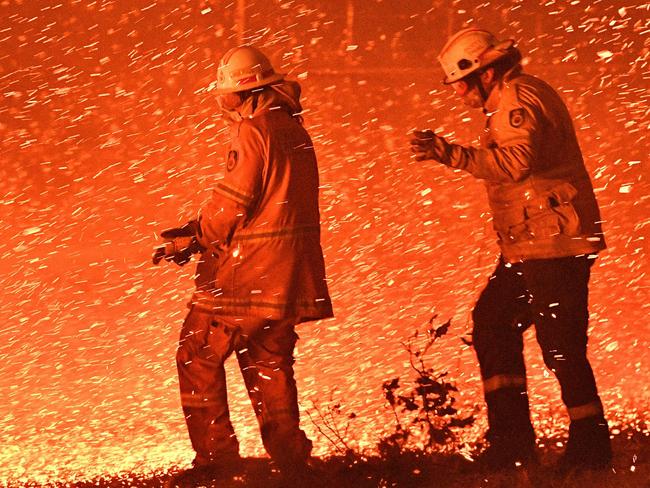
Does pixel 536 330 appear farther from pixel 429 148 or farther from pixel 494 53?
pixel 494 53

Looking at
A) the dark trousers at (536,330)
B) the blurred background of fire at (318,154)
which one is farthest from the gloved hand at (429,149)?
the blurred background of fire at (318,154)

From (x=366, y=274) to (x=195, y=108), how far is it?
191 centimetres

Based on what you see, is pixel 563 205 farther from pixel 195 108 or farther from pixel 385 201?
pixel 195 108

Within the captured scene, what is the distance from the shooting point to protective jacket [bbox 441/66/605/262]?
5.36 m

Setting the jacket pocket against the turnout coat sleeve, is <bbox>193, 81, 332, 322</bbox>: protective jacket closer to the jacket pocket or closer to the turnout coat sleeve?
the turnout coat sleeve

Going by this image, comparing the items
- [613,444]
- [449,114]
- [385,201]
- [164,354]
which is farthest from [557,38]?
[613,444]

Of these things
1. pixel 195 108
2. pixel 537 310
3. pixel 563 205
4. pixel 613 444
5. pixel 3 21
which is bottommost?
pixel 613 444

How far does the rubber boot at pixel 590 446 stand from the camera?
5.38m

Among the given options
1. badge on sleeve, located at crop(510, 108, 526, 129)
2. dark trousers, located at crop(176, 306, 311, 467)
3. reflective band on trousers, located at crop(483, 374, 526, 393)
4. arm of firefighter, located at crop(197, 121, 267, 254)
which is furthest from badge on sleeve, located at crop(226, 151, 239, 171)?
reflective band on trousers, located at crop(483, 374, 526, 393)

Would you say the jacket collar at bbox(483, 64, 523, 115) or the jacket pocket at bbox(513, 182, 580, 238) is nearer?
the jacket pocket at bbox(513, 182, 580, 238)

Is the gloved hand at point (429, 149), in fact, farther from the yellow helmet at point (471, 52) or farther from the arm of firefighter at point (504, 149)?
the yellow helmet at point (471, 52)

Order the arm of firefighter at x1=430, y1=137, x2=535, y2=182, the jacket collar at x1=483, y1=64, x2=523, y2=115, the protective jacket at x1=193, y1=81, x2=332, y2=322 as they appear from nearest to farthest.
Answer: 1. the arm of firefighter at x1=430, y1=137, x2=535, y2=182
2. the protective jacket at x1=193, y1=81, x2=332, y2=322
3. the jacket collar at x1=483, y1=64, x2=523, y2=115

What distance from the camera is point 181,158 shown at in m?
9.85

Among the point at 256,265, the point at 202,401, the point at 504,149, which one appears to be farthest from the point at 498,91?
the point at 202,401
